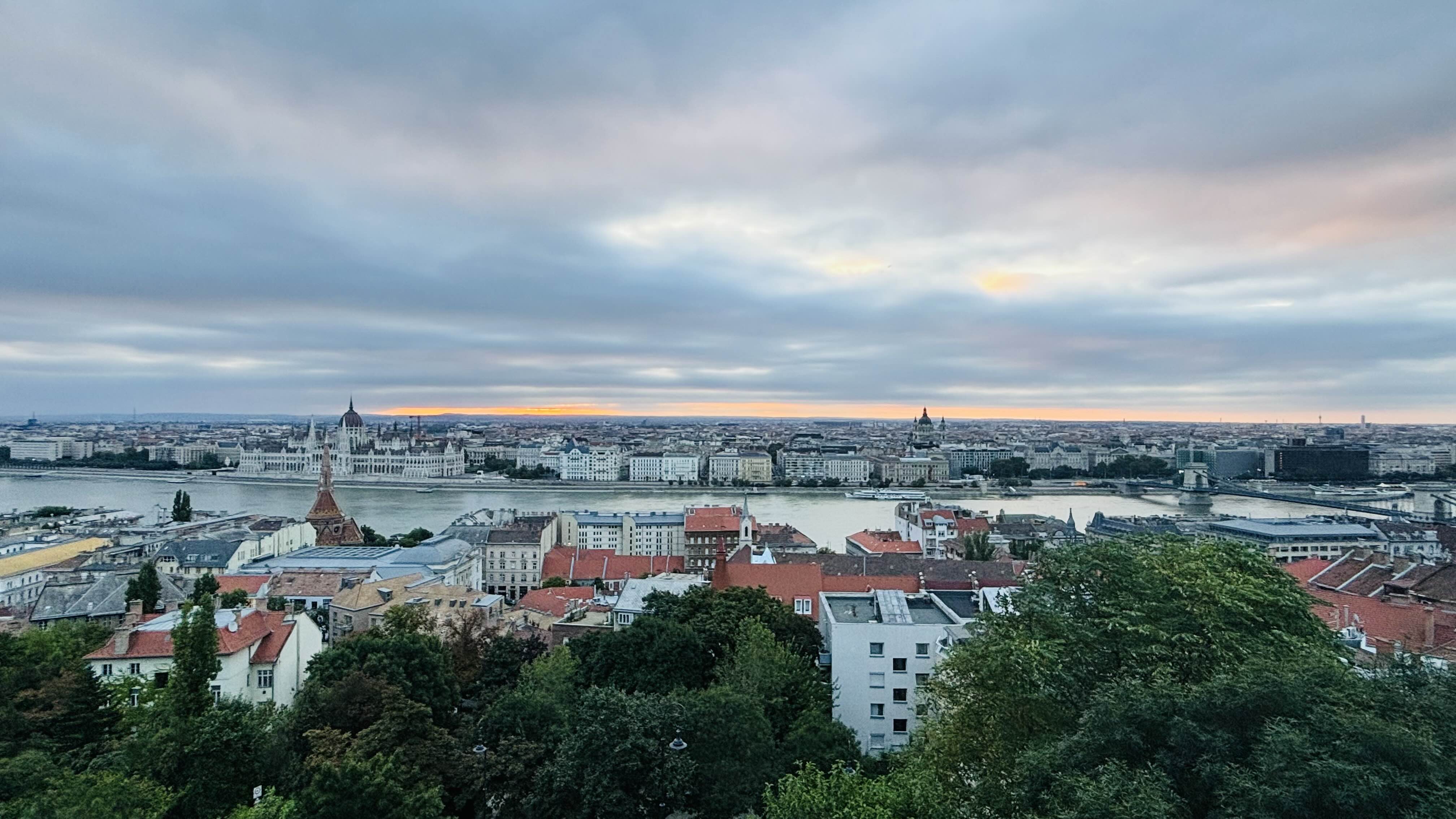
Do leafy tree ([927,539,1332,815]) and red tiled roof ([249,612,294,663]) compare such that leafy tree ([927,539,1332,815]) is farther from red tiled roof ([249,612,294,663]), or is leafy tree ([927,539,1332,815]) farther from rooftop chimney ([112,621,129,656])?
rooftop chimney ([112,621,129,656])

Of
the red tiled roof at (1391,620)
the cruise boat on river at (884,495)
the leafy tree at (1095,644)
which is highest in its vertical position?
the leafy tree at (1095,644)

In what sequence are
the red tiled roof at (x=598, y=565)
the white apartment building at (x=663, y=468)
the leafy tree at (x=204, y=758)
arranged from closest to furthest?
the leafy tree at (x=204, y=758) → the red tiled roof at (x=598, y=565) → the white apartment building at (x=663, y=468)

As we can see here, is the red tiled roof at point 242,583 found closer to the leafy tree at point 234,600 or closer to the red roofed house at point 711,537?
the leafy tree at point 234,600

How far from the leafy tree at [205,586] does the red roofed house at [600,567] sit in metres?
7.55

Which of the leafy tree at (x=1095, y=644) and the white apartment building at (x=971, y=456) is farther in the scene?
the white apartment building at (x=971, y=456)

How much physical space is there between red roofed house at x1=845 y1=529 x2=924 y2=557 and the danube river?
23.1ft

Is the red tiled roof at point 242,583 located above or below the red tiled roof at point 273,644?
below

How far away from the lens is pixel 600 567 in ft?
76.1

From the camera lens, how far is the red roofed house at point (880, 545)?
81.8ft

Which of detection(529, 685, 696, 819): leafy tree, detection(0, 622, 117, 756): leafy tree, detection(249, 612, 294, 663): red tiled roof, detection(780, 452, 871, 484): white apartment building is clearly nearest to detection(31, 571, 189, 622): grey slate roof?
detection(0, 622, 117, 756): leafy tree

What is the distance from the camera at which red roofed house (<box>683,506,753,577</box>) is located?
26422mm

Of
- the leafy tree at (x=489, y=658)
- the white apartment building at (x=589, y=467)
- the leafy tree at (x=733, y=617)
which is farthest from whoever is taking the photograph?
the white apartment building at (x=589, y=467)

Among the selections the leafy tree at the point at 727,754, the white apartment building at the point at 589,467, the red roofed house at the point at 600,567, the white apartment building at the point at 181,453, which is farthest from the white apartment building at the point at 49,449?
the leafy tree at the point at 727,754

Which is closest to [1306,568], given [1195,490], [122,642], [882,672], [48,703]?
[882,672]
